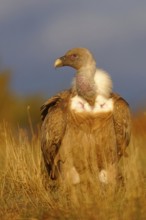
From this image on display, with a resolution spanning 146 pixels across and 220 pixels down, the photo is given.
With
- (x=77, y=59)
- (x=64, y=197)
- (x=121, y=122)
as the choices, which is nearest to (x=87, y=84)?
(x=77, y=59)

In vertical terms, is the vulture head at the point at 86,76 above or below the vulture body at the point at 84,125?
above

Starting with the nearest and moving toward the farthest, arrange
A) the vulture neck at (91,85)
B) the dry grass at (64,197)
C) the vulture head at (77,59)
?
1. the dry grass at (64,197)
2. the vulture neck at (91,85)
3. the vulture head at (77,59)

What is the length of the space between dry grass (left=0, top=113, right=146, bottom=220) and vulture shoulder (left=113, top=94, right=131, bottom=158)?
0.26 metres

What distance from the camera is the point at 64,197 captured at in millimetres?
7766

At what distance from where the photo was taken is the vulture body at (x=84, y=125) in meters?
8.50

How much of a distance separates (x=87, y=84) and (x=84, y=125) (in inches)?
18.7

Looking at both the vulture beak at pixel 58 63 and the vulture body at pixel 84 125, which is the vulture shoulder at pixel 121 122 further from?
the vulture beak at pixel 58 63

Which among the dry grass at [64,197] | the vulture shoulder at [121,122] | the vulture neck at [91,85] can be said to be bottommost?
the dry grass at [64,197]

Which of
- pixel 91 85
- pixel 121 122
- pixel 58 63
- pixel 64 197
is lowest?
pixel 64 197

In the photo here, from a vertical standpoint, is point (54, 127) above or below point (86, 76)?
below

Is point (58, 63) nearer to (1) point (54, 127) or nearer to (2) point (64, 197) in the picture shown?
(1) point (54, 127)

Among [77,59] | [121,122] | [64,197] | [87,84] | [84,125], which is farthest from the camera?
[77,59]

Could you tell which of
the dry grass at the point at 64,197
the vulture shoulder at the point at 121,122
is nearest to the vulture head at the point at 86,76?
the vulture shoulder at the point at 121,122

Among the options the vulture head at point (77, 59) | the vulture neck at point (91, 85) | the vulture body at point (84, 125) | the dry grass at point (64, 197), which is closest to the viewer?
the dry grass at point (64, 197)
